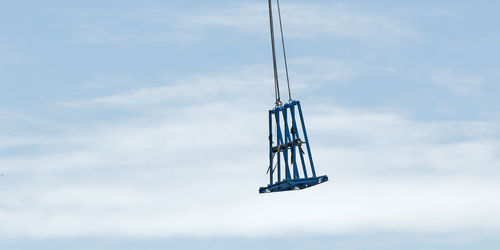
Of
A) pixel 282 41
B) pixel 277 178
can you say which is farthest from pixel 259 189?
pixel 282 41

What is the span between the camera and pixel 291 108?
86625 millimetres

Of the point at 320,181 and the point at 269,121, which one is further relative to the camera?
the point at 269,121

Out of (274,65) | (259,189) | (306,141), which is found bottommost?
(259,189)

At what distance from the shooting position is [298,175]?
283ft

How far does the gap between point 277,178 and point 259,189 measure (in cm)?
361

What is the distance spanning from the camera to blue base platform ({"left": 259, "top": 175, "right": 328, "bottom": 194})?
272ft

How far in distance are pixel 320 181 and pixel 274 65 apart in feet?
41.6

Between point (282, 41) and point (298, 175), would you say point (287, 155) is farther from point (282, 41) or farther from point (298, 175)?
point (282, 41)

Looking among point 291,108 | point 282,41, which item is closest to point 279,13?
point 282,41

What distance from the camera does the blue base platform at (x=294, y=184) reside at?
272 ft

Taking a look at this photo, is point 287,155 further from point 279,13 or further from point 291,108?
point 279,13

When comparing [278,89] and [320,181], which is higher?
[278,89]

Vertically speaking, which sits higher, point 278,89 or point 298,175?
point 278,89

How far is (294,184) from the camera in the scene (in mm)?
82938
